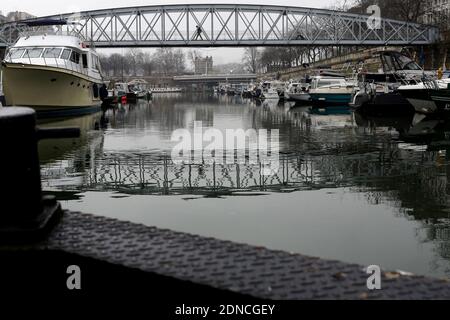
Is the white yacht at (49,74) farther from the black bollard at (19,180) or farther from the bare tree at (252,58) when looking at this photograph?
the bare tree at (252,58)

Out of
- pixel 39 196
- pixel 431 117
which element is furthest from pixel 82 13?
pixel 39 196

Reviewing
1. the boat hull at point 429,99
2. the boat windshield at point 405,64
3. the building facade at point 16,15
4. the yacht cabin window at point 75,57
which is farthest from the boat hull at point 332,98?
the building facade at point 16,15

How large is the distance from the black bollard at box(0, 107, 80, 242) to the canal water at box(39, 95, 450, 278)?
3297 mm

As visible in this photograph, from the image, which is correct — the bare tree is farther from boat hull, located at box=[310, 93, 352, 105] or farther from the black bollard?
the black bollard

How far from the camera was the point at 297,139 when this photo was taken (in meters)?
17.4

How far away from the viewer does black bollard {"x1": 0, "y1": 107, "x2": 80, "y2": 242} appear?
2959 mm

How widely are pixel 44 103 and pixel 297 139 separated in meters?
16.7

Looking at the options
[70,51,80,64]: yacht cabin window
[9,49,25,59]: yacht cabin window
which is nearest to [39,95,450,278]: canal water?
[70,51,80,64]: yacht cabin window

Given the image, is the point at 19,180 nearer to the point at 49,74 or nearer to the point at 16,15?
the point at 49,74

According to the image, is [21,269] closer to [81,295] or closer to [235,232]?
[81,295]

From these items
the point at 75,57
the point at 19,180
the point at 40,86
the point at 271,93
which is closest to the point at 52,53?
the point at 75,57

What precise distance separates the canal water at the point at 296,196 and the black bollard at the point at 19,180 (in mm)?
3297

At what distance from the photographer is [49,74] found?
93.2ft

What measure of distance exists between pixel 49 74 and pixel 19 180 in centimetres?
2692
